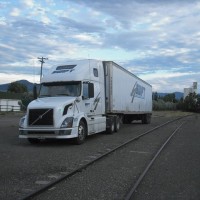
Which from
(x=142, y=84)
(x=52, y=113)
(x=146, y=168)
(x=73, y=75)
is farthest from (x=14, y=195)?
(x=142, y=84)

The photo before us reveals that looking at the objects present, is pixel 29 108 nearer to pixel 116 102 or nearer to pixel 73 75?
pixel 73 75

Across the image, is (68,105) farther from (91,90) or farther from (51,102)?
(91,90)

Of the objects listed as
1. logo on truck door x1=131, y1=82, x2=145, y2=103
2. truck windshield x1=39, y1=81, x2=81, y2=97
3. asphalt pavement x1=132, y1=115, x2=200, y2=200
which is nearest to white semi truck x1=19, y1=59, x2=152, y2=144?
truck windshield x1=39, y1=81, x2=81, y2=97

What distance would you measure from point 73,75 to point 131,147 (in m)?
4.06

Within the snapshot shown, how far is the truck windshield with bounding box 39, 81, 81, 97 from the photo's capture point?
688 inches

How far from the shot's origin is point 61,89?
17.7 m

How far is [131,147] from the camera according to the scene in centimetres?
1594

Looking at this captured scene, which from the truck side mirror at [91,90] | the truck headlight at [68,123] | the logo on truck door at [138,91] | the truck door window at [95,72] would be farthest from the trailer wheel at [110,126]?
the logo on truck door at [138,91]

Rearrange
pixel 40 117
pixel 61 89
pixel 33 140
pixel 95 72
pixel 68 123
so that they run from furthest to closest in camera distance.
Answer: pixel 95 72 < pixel 61 89 < pixel 33 140 < pixel 40 117 < pixel 68 123

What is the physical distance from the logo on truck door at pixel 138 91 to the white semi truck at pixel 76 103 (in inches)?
227

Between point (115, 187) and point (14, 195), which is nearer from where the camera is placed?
point (14, 195)

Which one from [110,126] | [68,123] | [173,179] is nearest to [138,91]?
[110,126]

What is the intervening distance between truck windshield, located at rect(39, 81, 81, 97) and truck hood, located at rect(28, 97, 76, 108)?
21.5 inches

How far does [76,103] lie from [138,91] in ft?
52.8
